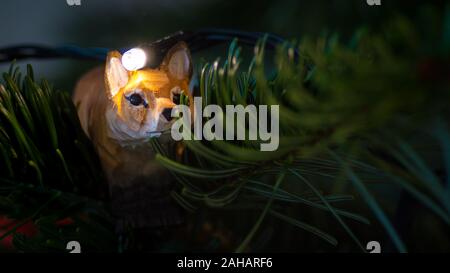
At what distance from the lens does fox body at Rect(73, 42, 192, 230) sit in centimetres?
22

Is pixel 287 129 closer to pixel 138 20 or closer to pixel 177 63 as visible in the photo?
pixel 177 63

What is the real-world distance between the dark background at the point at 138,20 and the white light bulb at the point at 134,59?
7 cm

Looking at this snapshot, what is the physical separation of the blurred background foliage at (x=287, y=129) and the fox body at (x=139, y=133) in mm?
10

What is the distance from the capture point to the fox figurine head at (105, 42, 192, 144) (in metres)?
0.22

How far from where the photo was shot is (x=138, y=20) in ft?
1.06

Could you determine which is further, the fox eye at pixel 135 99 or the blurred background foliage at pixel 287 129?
the fox eye at pixel 135 99

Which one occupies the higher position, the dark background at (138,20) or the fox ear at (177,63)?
the dark background at (138,20)

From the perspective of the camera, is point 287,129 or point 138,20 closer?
point 287,129

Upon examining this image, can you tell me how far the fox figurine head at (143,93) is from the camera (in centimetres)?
Result: 22

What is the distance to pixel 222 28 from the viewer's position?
0.29 metres

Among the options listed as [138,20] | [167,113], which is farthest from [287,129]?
[138,20]

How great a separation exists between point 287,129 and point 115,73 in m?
0.10

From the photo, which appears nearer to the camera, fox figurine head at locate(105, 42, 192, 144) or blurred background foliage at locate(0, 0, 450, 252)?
blurred background foliage at locate(0, 0, 450, 252)

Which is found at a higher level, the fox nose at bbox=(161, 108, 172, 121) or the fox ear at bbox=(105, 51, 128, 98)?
the fox ear at bbox=(105, 51, 128, 98)
